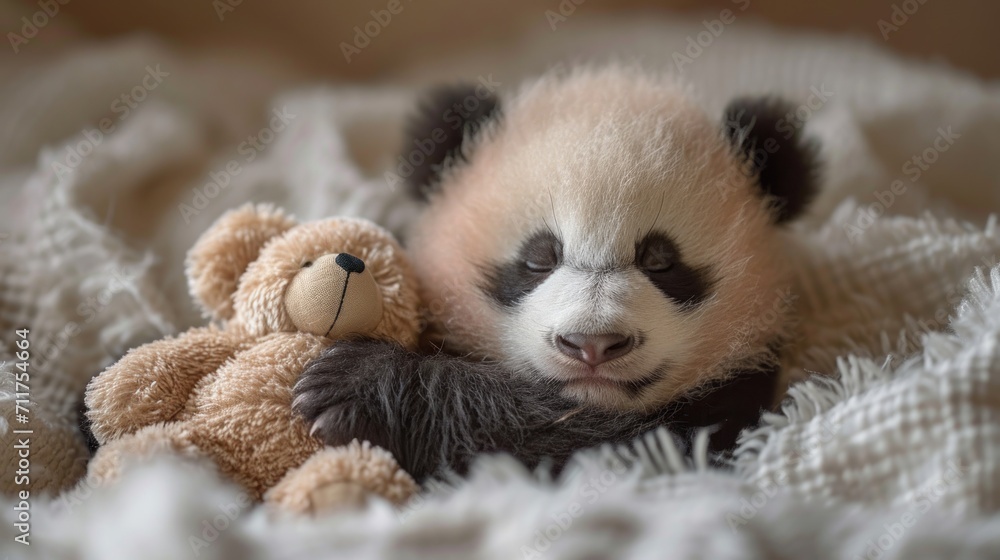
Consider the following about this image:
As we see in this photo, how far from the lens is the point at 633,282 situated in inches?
34.8

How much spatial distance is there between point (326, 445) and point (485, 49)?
148 centimetres

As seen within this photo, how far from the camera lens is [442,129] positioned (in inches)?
42.5

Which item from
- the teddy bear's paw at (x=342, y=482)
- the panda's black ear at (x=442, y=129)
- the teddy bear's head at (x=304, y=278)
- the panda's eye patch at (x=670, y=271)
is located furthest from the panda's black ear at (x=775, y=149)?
the teddy bear's paw at (x=342, y=482)

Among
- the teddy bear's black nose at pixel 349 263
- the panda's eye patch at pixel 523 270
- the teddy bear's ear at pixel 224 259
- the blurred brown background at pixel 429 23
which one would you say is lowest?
the panda's eye patch at pixel 523 270

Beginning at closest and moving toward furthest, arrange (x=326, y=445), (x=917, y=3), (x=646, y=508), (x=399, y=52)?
(x=646, y=508) → (x=326, y=445) → (x=917, y=3) → (x=399, y=52)

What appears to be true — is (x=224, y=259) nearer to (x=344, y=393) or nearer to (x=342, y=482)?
(x=344, y=393)

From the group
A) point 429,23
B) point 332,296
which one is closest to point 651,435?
point 332,296

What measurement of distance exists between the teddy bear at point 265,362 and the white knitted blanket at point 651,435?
7 cm

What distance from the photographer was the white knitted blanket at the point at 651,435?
62cm

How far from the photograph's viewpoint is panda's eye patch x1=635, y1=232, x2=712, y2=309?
0.91 metres

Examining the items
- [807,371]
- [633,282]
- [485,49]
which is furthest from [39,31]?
[807,371]

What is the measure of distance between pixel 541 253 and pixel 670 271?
0.50 ft

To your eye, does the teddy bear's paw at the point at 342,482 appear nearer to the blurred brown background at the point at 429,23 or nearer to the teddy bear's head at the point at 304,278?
the teddy bear's head at the point at 304,278

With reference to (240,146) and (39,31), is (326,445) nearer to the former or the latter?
(240,146)
